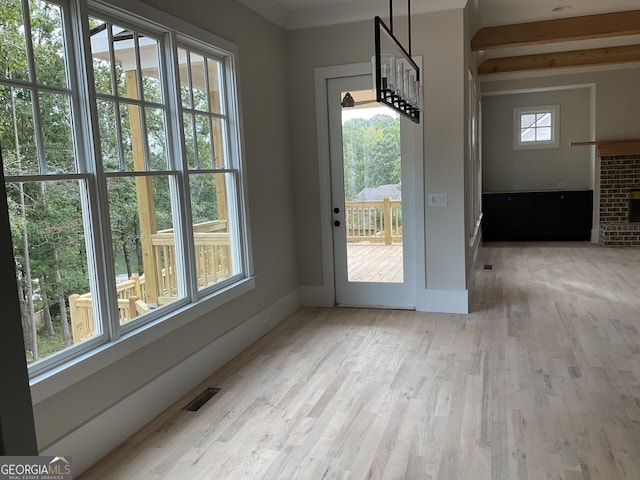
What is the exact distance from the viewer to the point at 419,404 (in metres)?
3.00

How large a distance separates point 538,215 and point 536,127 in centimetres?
165

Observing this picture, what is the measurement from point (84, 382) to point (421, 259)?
320 centimetres

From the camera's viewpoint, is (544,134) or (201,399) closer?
(201,399)

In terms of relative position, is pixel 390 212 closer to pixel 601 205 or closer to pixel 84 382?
pixel 84 382

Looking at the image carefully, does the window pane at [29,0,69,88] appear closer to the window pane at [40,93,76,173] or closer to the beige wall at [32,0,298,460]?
the window pane at [40,93,76,173]

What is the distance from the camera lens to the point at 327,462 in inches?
95.7

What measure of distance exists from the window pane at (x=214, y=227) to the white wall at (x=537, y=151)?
6984 millimetres

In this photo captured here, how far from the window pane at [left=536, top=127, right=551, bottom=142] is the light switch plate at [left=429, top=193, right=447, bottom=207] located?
18.7 feet

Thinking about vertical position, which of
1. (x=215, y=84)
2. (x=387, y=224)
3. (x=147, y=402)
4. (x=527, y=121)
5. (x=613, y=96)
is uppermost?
(x=613, y=96)

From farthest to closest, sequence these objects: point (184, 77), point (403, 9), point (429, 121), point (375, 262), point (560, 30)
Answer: point (560, 30), point (375, 262), point (429, 121), point (403, 9), point (184, 77)

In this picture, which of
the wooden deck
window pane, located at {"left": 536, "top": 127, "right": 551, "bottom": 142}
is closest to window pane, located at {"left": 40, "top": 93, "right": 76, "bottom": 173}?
the wooden deck

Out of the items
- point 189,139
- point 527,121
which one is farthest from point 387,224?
point 527,121

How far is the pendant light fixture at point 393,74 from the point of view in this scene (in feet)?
8.54

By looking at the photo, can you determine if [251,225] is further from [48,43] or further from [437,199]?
[48,43]
